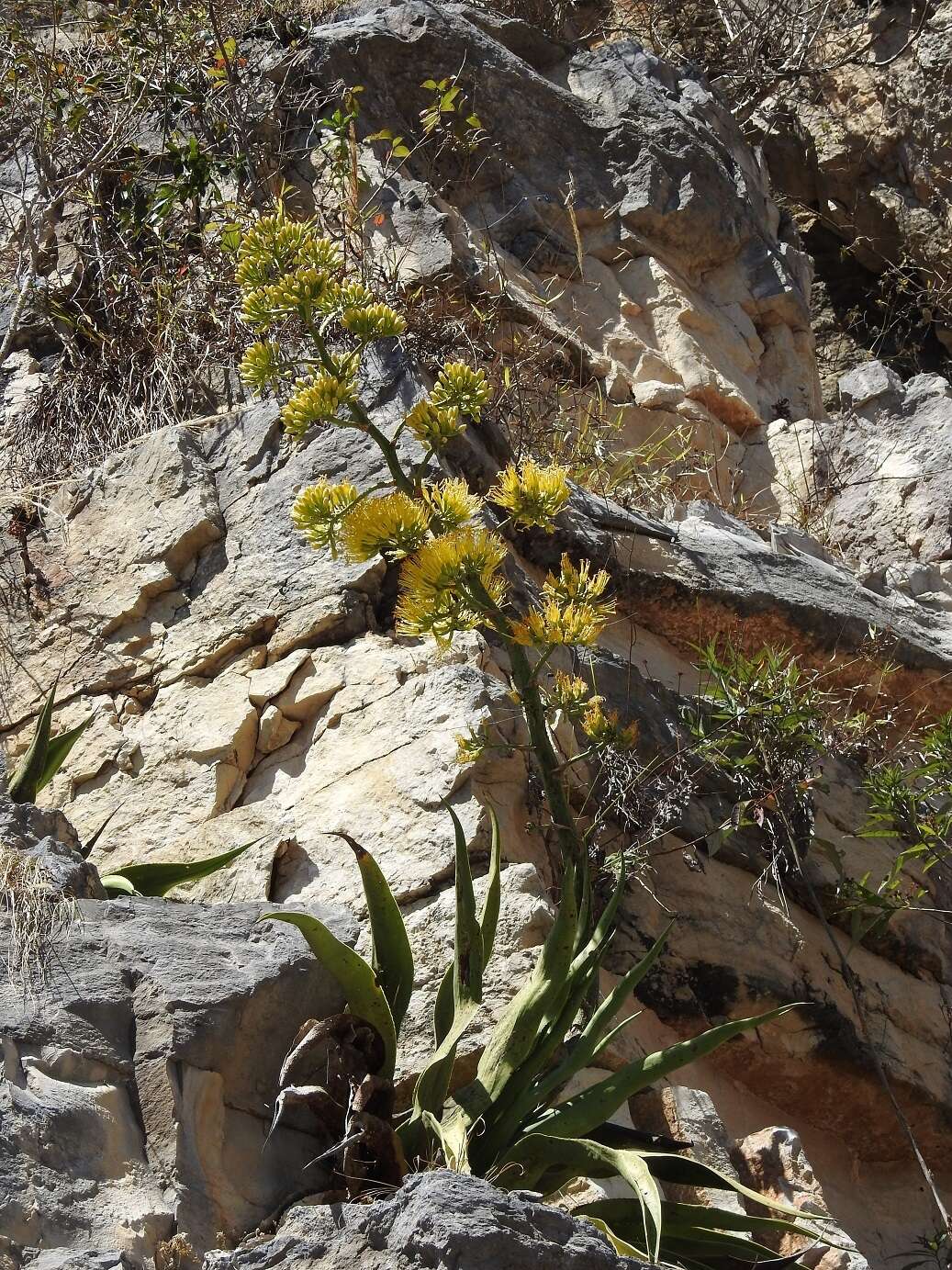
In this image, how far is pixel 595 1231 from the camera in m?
2.36

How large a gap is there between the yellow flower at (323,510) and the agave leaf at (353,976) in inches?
30.3

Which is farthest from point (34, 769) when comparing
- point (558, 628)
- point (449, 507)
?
point (558, 628)

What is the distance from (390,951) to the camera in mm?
3059

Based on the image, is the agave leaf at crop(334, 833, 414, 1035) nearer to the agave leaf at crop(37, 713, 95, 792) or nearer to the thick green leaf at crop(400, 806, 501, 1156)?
the thick green leaf at crop(400, 806, 501, 1156)

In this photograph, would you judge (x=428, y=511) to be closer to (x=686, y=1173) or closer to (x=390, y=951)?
(x=390, y=951)

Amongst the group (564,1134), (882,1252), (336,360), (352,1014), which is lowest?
(882,1252)

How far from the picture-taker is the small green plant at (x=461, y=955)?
9.18 feet

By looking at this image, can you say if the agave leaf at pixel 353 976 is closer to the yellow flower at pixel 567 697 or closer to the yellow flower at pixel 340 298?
the yellow flower at pixel 567 697

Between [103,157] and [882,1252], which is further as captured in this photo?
[103,157]

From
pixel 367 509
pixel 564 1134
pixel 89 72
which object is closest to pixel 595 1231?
pixel 564 1134

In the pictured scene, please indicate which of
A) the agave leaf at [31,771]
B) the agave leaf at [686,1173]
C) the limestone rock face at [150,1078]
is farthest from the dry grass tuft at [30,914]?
the agave leaf at [686,1173]

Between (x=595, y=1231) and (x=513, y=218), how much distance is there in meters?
5.22

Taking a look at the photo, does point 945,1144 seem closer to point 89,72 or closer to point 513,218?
point 513,218

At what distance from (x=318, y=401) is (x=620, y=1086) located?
1.55 metres
